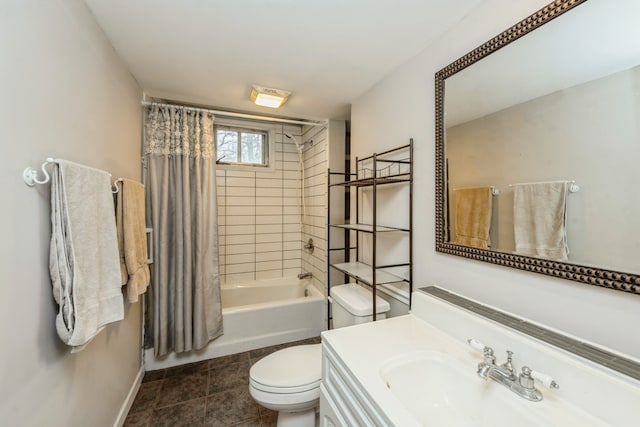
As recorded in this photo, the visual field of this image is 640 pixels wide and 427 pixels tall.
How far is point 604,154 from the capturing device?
0.78 metres

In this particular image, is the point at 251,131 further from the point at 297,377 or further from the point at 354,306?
the point at 297,377

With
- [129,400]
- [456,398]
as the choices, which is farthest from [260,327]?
[456,398]

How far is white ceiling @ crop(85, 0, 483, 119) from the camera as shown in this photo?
46.0 inches

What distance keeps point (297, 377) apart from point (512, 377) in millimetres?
973

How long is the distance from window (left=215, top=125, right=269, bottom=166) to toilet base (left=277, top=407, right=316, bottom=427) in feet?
8.06

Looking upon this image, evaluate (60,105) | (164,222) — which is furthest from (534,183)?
(164,222)

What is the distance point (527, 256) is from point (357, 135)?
155 cm

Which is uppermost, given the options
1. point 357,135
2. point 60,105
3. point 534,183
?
point 357,135

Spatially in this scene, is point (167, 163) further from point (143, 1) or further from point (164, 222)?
point (143, 1)

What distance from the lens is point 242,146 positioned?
9.95 ft

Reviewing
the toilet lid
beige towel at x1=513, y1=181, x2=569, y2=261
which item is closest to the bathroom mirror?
beige towel at x1=513, y1=181, x2=569, y2=261

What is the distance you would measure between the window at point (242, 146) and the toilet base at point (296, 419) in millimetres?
2457

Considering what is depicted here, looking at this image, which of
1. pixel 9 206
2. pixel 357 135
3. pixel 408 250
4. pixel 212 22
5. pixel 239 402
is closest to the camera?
pixel 9 206

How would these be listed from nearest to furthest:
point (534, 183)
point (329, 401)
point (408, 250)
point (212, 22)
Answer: point (534, 183)
point (329, 401)
point (212, 22)
point (408, 250)
